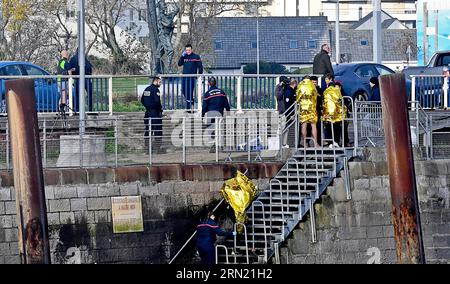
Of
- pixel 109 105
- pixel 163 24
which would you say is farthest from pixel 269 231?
pixel 163 24

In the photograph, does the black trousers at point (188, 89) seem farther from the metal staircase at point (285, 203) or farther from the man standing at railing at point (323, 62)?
the metal staircase at point (285, 203)

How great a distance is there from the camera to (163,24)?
3428cm

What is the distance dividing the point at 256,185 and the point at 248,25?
67.5 meters

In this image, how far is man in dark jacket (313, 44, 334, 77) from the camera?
32031mm

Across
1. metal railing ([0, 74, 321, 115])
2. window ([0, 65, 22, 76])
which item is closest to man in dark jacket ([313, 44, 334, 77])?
metal railing ([0, 74, 321, 115])

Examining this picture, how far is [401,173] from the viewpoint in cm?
2323

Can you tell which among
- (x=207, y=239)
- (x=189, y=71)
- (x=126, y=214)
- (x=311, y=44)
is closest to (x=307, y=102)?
(x=207, y=239)

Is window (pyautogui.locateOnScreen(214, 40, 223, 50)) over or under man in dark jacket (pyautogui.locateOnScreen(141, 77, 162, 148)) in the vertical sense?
over

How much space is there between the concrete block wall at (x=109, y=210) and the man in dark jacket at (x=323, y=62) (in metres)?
5.39

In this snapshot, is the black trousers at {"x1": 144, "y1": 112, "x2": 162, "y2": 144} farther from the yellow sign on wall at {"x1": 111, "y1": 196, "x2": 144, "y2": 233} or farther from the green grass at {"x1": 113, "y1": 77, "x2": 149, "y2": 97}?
the green grass at {"x1": 113, "y1": 77, "x2": 149, "y2": 97}

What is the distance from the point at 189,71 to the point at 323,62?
10.1 ft

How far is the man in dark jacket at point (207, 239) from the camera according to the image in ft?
84.9

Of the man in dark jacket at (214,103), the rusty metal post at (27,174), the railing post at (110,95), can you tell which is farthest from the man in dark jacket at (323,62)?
the rusty metal post at (27,174)

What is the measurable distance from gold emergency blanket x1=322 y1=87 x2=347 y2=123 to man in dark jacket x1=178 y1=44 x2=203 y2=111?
4982mm
